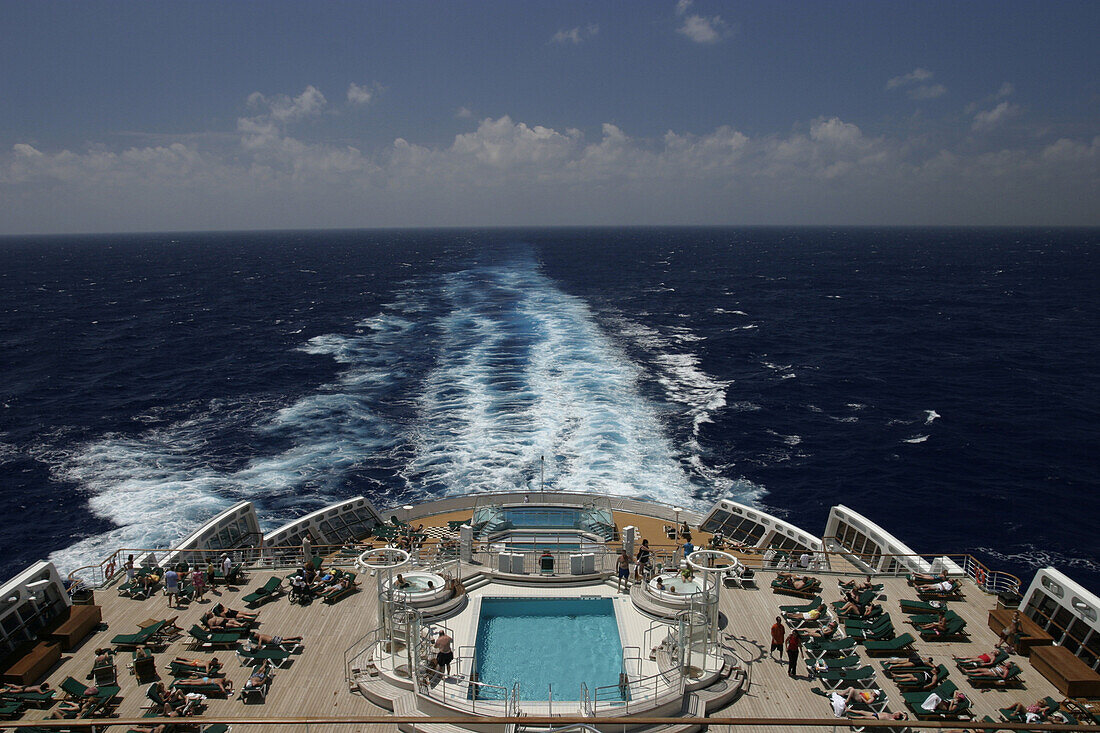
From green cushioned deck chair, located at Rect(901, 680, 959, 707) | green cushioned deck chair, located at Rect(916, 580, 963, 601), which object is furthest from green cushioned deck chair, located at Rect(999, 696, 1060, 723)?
green cushioned deck chair, located at Rect(916, 580, 963, 601)

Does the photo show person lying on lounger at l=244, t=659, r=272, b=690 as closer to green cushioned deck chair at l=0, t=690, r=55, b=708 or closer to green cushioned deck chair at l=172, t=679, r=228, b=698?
green cushioned deck chair at l=172, t=679, r=228, b=698

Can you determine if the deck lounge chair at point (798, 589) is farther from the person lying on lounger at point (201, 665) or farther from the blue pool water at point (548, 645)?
the person lying on lounger at point (201, 665)

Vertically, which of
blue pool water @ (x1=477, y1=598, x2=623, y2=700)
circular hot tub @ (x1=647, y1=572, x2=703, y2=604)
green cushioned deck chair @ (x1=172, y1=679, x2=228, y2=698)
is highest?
circular hot tub @ (x1=647, y1=572, x2=703, y2=604)

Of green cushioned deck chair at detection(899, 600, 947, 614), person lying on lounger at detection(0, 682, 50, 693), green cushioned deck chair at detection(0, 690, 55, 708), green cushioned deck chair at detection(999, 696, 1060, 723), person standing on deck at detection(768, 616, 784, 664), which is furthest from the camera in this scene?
green cushioned deck chair at detection(899, 600, 947, 614)

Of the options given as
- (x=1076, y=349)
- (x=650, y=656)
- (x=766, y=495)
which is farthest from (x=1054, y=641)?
(x=1076, y=349)

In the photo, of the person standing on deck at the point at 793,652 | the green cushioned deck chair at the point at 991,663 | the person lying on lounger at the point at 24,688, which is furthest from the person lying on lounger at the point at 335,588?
the green cushioned deck chair at the point at 991,663

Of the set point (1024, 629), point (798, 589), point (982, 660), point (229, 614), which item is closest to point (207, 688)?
point (229, 614)

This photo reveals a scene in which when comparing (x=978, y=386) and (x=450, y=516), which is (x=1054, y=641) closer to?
(x=450, y=516)
